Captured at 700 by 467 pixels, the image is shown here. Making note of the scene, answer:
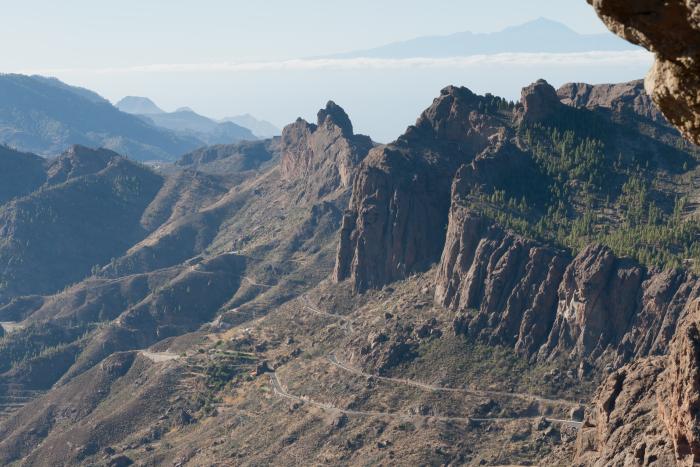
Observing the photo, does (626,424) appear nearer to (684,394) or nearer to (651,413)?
(651,413)

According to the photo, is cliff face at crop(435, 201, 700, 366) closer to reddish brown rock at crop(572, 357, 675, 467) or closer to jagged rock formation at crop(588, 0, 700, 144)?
reddish brown rock at crop(572, 357, 675, 467)

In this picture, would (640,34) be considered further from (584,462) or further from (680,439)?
(584,462)

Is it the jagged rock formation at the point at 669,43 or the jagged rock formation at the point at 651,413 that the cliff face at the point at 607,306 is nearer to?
the jagged rock formation at the point at 651,413

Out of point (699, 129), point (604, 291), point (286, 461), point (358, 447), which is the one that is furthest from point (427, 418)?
point (699, 129)

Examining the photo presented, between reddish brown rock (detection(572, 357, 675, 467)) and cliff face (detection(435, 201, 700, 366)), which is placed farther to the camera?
cliff face (detection(435, 201, 700, 366))

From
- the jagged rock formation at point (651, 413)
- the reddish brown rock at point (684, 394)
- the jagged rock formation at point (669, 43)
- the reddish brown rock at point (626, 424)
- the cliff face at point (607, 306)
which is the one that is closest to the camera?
the jagged rock formation at point (669, 43)

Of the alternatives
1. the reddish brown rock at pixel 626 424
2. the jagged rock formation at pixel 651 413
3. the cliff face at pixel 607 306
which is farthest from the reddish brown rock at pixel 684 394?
the cliff face at pixel 607 306

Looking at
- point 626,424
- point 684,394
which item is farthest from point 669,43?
point 626,424

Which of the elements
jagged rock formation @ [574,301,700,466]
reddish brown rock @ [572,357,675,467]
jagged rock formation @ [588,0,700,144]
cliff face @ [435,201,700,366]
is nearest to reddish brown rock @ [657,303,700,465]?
jagged rock formation @ [574,301,700,466]
